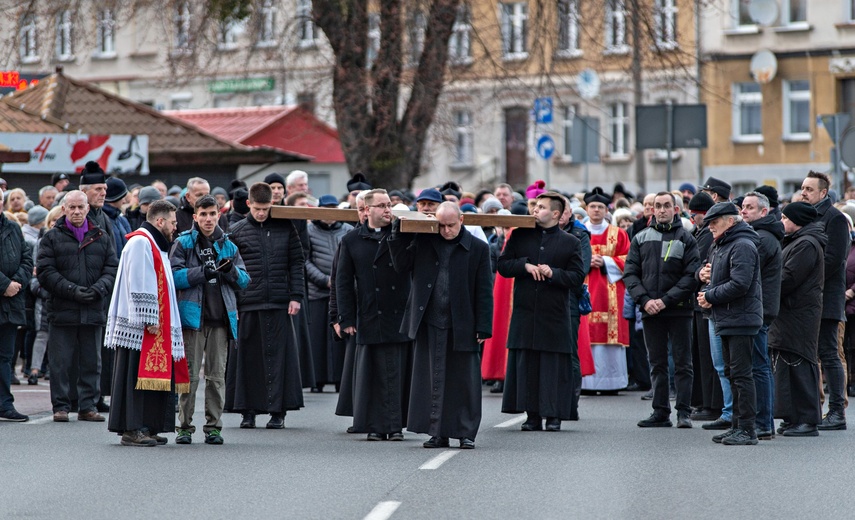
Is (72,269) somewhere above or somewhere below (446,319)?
above

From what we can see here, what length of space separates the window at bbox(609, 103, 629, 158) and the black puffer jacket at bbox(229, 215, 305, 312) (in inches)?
1521

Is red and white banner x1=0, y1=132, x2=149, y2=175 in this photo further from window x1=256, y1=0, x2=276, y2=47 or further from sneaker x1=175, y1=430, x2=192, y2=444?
sneaker x1=175, y1=430, x2=192, y2=444

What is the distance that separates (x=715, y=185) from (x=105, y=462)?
636cm

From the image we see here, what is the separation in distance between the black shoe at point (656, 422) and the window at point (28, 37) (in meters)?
Result: 13.8

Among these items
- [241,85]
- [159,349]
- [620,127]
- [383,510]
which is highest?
[620,127]

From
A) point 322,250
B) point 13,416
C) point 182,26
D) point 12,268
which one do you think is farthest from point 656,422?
point 182,26

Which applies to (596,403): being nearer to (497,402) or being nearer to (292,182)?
(497,402)

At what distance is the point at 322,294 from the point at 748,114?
34.2 m

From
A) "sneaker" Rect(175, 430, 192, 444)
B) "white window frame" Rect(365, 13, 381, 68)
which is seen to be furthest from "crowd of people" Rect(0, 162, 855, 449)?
"white window frame" Rect(365, 13, 381, 68)

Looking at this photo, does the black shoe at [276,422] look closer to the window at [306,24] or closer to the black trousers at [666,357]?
the black trousers at [666,357]

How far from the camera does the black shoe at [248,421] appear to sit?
15.0 m

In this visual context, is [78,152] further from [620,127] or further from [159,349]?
[620,127]

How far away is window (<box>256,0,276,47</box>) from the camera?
25581 mm

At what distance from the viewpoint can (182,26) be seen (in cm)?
Result: 2630
